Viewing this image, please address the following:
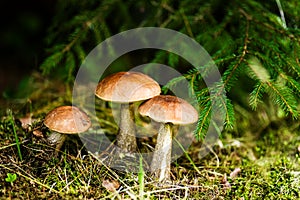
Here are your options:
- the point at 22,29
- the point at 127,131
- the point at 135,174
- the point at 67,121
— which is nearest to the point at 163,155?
the point at 135,174

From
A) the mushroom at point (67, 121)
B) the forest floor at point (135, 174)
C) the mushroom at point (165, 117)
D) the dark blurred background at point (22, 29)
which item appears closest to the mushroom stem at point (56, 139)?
the forest floor at point (135, 174)

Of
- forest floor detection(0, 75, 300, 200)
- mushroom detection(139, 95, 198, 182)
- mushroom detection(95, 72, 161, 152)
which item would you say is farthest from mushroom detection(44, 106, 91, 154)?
mushroom detection(139, 95, 198, 182)

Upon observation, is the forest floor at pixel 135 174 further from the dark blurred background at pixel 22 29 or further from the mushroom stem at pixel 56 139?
the dark blurred background at pixel 22 29

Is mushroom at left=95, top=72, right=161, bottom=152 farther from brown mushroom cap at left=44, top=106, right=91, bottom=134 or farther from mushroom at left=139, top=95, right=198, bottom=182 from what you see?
brown mushroom cap at left=44, top=106, right=91, bottom=134

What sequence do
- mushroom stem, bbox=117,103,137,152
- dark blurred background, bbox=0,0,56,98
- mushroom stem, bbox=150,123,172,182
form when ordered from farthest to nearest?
dark blurred background, bbox=0,0,56,98 → mushroom stem, bbox=117,103,137,152 → mushroom stem, bbox=150,123,172,182

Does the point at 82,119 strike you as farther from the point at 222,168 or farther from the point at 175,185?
the point at 222,168

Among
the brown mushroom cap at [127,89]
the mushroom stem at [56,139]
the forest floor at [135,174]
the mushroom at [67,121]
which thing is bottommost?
the forest floor at [135,174]

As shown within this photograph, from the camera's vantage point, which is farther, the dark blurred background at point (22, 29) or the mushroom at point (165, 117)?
the dark blurred background at point (22, 29)

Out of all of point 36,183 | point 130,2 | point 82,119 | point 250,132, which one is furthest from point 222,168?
point 130,2
